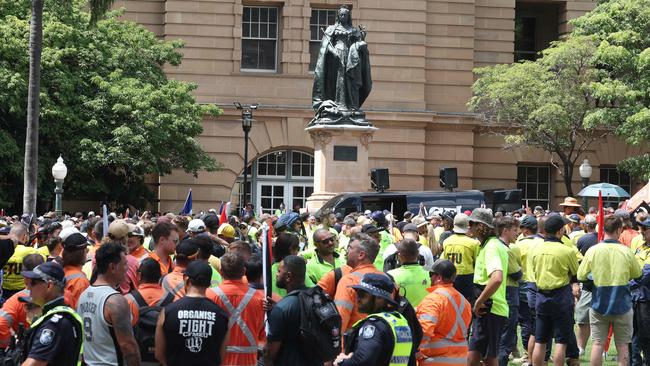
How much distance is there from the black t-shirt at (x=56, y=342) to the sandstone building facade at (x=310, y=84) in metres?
32.3

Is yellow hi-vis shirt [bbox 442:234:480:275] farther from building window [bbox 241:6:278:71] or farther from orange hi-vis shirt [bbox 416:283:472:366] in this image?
building window [bbox 241:6:278:71]

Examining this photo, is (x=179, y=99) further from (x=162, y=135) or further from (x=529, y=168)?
(x=529, y=168)

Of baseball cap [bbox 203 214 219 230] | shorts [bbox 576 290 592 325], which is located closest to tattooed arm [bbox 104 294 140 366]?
baseball cap [bbox 203 214 219 230]

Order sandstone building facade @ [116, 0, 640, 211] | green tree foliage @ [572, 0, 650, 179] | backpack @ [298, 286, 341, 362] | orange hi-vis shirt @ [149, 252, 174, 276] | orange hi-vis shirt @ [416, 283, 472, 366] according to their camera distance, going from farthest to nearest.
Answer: sandstone building facade @ [116, 0, 640, 211] < green tree foliage @ [572, 0, 650, 179] < orange hi-vis shirt @ [149, 252, 174, 276] < orange hi-vis shirt @ [416, 283, 472, 366] < backpack @ [298, 286, 341, 362]

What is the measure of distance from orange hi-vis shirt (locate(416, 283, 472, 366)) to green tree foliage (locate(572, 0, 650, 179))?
87.1 feet

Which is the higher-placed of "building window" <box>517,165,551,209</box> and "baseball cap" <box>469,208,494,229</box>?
"building window" <box>517,165,551,209</box>

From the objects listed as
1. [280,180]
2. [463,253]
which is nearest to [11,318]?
[463,253]

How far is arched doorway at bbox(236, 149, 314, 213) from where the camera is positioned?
135 feet

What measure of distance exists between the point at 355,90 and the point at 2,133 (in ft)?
38.5

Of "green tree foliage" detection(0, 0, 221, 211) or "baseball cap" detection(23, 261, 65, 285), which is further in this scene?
"green tree foliage" detection(0, 0, 221, 211)

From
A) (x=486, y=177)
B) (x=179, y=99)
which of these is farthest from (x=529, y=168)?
(x=179, y=99)

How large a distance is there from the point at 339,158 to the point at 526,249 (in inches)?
547

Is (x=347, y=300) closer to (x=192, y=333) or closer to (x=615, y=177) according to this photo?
(x=192, y=333)

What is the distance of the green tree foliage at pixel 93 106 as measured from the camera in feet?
112
